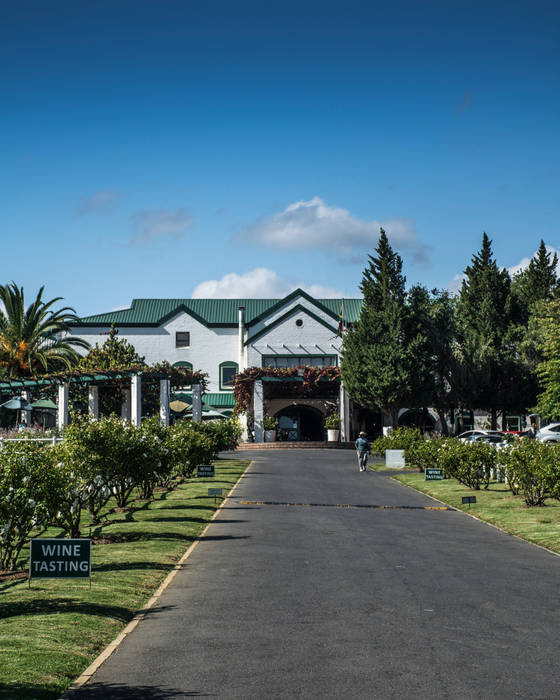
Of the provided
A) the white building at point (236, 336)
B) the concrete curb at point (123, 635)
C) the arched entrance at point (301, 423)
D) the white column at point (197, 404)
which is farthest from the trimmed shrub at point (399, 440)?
the concrete curb at point (123, 635)

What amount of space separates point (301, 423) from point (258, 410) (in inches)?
302

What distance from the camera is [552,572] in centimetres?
1346

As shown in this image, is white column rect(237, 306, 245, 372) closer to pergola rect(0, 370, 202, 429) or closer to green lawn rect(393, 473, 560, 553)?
pergola rect(0, 370, 202, 429)

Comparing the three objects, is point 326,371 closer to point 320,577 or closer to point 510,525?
point 510,525

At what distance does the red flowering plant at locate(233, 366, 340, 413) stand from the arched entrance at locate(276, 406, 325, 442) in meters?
3.93

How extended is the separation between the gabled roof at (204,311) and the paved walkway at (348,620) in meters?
50.5

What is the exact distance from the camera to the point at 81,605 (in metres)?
10.2

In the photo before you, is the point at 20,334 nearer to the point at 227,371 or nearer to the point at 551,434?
the point at 227,371

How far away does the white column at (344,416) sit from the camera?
59.0 meters

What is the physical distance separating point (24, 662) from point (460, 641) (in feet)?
13.9

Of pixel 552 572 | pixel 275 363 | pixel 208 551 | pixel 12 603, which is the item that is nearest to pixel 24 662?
pixel 12 603

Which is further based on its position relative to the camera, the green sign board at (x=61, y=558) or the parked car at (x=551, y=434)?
the parked car at (x=551, y=434)

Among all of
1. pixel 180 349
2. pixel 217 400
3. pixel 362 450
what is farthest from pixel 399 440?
pixel 180 349

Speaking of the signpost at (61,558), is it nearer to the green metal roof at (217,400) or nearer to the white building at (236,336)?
Answer: the white building at (236,336)
